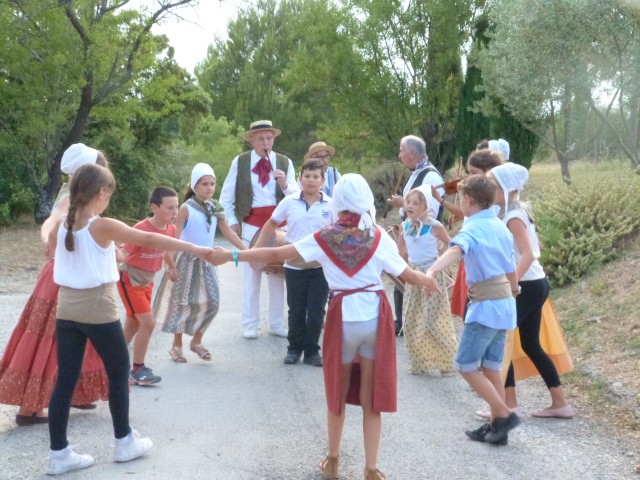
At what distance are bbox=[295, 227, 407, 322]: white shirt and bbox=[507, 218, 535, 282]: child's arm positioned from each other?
1197mm

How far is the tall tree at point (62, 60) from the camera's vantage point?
19.9m

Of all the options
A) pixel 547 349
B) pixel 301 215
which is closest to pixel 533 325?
pixel 547 349

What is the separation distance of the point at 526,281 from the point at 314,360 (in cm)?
241

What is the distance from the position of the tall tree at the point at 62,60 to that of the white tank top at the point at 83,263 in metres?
15.8

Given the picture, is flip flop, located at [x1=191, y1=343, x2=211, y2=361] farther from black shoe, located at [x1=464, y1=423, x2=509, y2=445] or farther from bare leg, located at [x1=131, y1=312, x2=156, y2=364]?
black shoe, located at [x1=464, y1=423, x2=509, y2=445]

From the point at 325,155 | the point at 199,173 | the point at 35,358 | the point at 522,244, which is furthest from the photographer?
the point at 325,155

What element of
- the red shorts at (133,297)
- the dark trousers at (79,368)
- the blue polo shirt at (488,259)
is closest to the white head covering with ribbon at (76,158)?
the dark trousers at (79,368)

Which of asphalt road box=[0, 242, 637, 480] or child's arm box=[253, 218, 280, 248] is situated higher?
child's arm box=[253, 218, 280, 248]

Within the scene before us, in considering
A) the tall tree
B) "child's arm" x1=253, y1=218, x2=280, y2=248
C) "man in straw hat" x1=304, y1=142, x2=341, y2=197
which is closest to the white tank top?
"child's arm" x1=253, y1=218, x2=280, y2=248

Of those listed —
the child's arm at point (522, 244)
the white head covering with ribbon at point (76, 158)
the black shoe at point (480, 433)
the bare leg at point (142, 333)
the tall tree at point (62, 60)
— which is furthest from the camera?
the tall tree at point (62, 60)

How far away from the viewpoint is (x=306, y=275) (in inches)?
313

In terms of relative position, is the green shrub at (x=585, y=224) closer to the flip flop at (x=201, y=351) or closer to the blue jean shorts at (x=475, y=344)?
the flip flop at (x=201, y=351)

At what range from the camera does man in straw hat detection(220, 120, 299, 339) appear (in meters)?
9.04

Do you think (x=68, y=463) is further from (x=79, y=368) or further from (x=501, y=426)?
(x=501, y=426)
